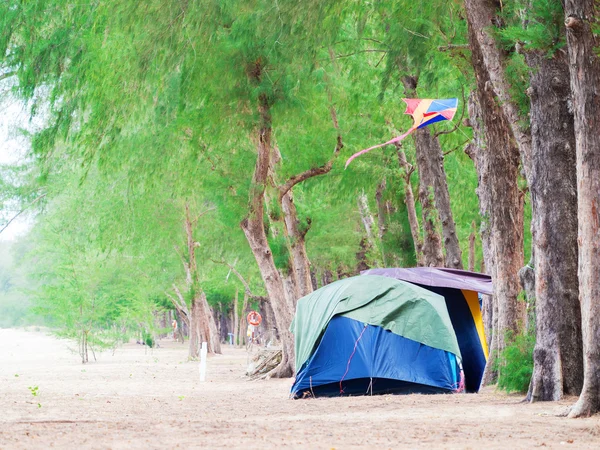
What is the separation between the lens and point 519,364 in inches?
386

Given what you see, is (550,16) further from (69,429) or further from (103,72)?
(69,429)

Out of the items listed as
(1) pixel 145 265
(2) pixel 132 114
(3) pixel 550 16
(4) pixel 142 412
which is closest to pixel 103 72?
(2) pixel 132 114

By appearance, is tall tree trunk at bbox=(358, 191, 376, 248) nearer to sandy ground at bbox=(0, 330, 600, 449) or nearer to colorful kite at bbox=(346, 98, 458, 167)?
sandy ground at bbox=(0, 330, 600, 449)

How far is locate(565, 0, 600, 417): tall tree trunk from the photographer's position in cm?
714

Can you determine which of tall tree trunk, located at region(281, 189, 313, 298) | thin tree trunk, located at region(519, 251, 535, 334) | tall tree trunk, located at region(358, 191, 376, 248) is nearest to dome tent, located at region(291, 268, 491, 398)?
thin tree trunk, located at region(519, 251, 535, 334)

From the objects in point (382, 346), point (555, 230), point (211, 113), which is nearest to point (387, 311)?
point (382, 346)

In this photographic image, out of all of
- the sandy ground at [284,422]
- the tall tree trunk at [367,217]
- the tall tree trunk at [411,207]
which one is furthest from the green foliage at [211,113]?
the sandy ground at [284,422]

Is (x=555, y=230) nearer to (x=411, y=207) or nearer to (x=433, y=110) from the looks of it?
(x=433, y=110)

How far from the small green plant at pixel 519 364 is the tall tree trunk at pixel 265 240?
25.8ft

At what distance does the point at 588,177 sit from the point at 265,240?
1140 centimetres

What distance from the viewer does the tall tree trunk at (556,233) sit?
8.46 metres

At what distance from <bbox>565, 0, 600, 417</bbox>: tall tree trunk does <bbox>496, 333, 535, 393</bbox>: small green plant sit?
2487mm

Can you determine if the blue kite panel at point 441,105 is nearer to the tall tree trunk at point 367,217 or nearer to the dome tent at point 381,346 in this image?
the dome tent at point 381,346

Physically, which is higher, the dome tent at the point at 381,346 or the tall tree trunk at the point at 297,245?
the tall tree trunk at the point at 297,245
